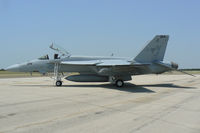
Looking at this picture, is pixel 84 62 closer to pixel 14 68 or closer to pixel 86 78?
pixel 86 78

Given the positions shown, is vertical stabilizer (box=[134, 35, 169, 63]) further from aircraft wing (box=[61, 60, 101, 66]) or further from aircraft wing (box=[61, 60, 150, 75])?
aircraft wing (box=[61, 60, 101, 66])

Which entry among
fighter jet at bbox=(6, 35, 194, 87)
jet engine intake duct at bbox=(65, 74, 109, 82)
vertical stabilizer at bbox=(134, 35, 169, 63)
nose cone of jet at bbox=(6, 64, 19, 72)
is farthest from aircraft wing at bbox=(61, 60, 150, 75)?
nose cone of jet at bbox=(6, 64, 19, 72)

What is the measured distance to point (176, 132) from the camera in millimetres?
4660

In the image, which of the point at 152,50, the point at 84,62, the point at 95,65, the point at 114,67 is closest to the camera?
the point at 114,67

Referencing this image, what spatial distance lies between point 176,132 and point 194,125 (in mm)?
955

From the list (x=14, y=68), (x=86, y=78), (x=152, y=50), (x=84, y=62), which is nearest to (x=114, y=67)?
(x=86, y=78)

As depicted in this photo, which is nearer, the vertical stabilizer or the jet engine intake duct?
the jet engine intake duct

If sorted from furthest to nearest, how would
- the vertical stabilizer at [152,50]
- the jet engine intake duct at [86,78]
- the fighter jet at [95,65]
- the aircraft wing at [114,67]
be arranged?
the vertical stabilizer at [152,50]
the fighter jet at [95,65]
the jet engine intake duct at [86,78]
the aircraft wing at [114,67]

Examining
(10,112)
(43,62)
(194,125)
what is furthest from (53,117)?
(43,62)

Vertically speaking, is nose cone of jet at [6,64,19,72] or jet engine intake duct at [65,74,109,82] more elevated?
nose cone of jet at [6,64,19,72]

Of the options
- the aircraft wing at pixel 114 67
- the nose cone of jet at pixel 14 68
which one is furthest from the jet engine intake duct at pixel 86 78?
the nose cone of jet at pixel 14 68

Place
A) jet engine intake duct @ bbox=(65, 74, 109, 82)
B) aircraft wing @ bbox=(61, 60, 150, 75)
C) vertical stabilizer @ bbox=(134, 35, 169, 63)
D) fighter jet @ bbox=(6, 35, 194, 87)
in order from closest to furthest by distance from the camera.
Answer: aircraft wing @ bbox=(61, 60, 150, 75) → jet engine intake duct @ bbox=(65, 74, 109, 82) → fighter jet @ bbox=(6, 35, 194, 87) → vertical stabilizer @ bbox=(134, 35, 169, 63)

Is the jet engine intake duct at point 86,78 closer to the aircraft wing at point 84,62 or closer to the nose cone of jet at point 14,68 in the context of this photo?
the aircraft wing at point 84,62

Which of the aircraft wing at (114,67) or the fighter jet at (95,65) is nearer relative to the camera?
the aircraft wing at (114,67)
